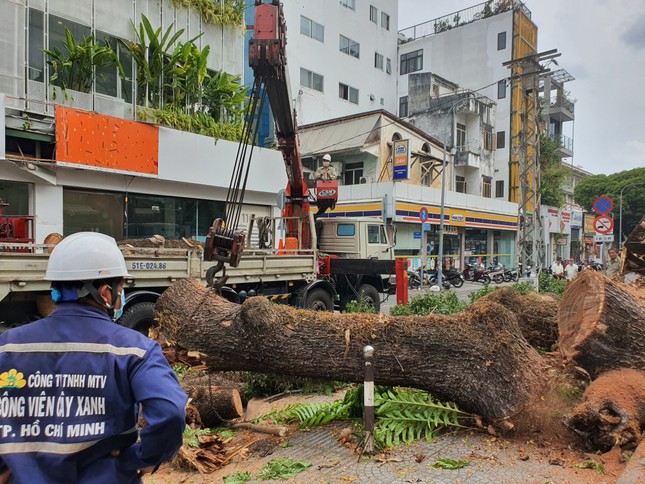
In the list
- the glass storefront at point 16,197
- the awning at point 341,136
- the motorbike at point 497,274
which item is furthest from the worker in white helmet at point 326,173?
the motorbike at point 497,274

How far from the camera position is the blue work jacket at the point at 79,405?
1593 millimetres

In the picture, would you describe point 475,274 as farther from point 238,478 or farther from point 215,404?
point 238,478

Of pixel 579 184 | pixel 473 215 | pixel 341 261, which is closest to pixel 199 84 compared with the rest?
pixel 341 261

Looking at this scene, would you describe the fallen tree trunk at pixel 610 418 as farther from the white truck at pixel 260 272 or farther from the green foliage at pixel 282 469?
the white truck at pixel 260 272

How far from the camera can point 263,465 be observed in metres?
3.85

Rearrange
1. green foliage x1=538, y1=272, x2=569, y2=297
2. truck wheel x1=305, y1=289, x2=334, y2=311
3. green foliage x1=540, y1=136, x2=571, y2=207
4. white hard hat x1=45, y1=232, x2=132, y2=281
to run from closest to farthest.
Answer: white hard hat x1=45, y1=232, x2=132, y2=281 < truck wheel x1=305, y1=289, x2=334, y2=311 < green foliage x1=538, y1=272, x2=569, y2=297 < green foliage x1=540, y1=136, x2=571, y2=207

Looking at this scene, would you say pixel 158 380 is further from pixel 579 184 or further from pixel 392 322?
pixel 579 184

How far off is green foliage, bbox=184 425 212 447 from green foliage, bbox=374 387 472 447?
1.61 meters

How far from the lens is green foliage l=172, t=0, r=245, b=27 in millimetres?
14672

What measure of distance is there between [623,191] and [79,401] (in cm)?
5609

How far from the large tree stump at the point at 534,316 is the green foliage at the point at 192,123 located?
1062 cm

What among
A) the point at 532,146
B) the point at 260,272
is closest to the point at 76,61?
the point at 260,272

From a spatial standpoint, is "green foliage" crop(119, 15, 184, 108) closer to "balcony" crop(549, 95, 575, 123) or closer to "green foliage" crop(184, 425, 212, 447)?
"green foliage" crop(184, 425, 212, 447)

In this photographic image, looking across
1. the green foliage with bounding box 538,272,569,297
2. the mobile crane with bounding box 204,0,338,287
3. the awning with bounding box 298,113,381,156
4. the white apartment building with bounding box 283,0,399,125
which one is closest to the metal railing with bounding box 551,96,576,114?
the white apartment building with bounding box 283,0,399,125
